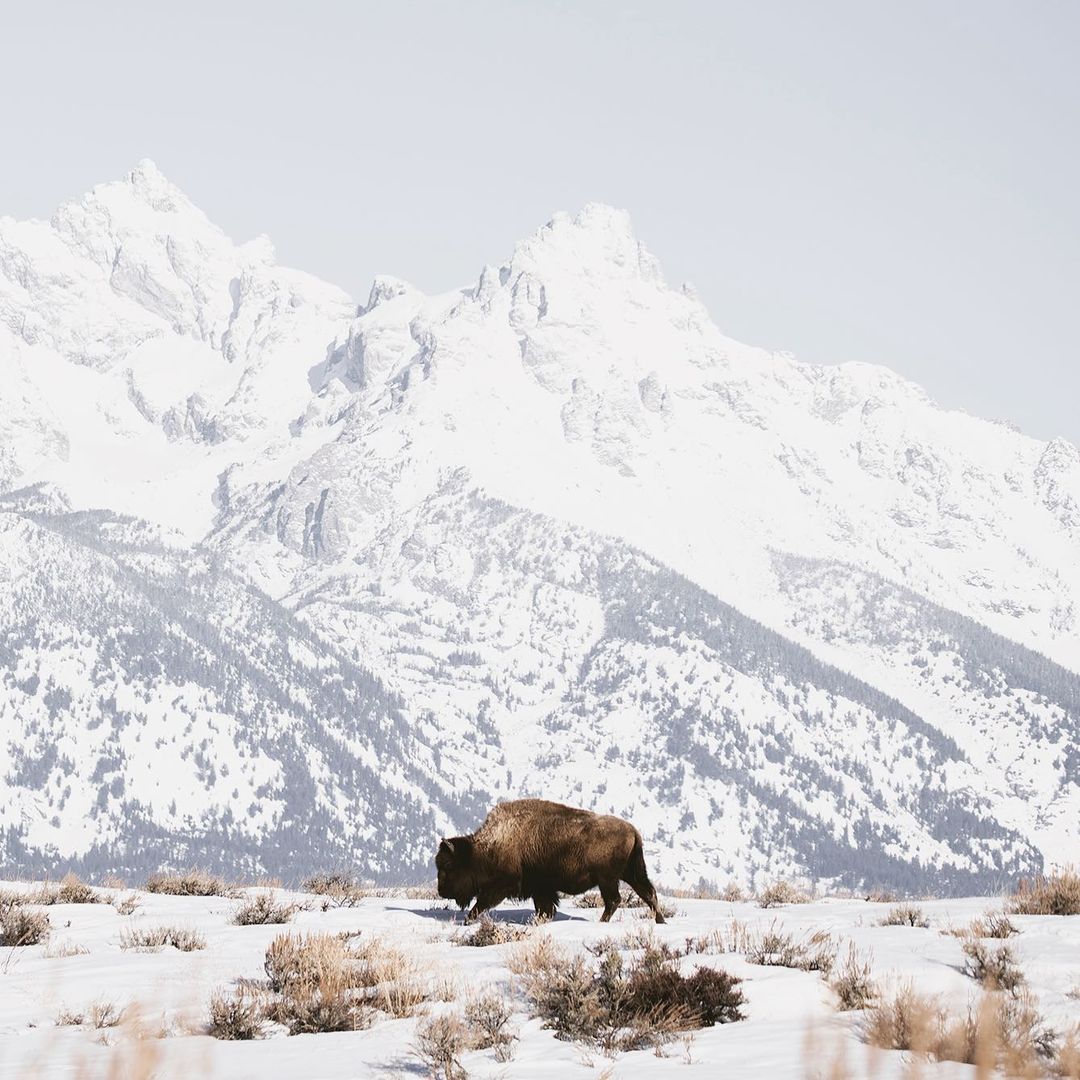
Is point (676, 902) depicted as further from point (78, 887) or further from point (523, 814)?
point (78, 887)

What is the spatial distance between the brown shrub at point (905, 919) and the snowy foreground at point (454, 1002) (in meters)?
0.16

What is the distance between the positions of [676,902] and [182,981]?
9394mm

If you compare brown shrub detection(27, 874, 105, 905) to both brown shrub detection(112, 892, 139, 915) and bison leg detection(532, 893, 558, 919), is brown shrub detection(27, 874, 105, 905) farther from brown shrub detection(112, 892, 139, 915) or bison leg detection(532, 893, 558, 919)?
bison leg detection(532, 893, 558, 919)

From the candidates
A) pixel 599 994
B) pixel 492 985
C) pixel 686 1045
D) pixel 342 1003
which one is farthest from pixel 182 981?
pixel 686 1045

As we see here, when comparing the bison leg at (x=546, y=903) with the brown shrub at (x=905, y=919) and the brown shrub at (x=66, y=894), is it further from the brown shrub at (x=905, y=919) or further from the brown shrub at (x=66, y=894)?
the brown shrub at (x=66, y=894)

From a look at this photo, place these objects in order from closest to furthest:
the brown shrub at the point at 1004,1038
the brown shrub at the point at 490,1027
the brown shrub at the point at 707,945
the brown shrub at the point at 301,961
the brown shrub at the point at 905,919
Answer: the brown shrub at the point at 1004,1038, the brown shrub at the point at 490,1027, the brown shrub at the point at 301,961, the brown shrub at the point at 707,945, the brown shrub at the point at 905,919

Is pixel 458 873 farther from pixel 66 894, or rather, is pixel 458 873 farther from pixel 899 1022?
pixel 899 1022

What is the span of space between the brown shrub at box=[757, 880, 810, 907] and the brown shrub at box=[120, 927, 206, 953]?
8.16 m

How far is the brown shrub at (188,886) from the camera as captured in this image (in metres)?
19.6

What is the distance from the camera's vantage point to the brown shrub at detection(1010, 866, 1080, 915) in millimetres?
13352

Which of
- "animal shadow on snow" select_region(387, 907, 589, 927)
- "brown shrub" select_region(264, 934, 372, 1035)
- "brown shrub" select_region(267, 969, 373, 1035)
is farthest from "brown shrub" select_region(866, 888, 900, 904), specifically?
"brown shrub" select_region(267, 969, 373, 1035)

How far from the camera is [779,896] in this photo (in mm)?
17812

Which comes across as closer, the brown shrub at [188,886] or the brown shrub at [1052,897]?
the brown shrub at [1052,897]

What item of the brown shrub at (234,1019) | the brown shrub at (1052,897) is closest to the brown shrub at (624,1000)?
the brown shrub at (234,1019)
